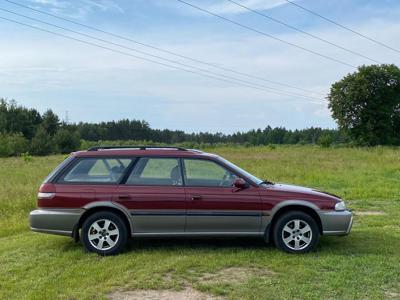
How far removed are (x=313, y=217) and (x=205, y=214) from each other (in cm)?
163

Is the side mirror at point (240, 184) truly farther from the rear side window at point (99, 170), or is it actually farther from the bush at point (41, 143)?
the bush at point (41, 143)

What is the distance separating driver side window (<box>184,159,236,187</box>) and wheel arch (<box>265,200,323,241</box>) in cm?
78

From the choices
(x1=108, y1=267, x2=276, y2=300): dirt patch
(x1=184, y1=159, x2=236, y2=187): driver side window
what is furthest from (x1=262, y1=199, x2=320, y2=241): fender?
(x1=108, y1=267, x2=276, y2=300): dirt patch

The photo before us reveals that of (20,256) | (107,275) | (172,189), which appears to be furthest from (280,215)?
(20,256)

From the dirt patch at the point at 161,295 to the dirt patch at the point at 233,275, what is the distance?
443 millimetres

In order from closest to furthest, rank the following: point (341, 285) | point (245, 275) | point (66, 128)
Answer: point (341, 285) → point (245, 275) → point (66, 128)

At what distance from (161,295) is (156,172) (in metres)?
2.41

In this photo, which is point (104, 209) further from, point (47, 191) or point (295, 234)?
point (295, 234)

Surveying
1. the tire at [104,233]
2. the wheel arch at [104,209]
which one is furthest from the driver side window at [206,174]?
the tire at [104,233]

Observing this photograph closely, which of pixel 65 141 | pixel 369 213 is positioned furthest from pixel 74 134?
pixel 369 213

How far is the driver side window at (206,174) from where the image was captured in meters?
7.40

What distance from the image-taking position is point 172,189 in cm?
728

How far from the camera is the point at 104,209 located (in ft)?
24.0

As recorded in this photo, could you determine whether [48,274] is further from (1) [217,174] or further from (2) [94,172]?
(1) [217,174]
